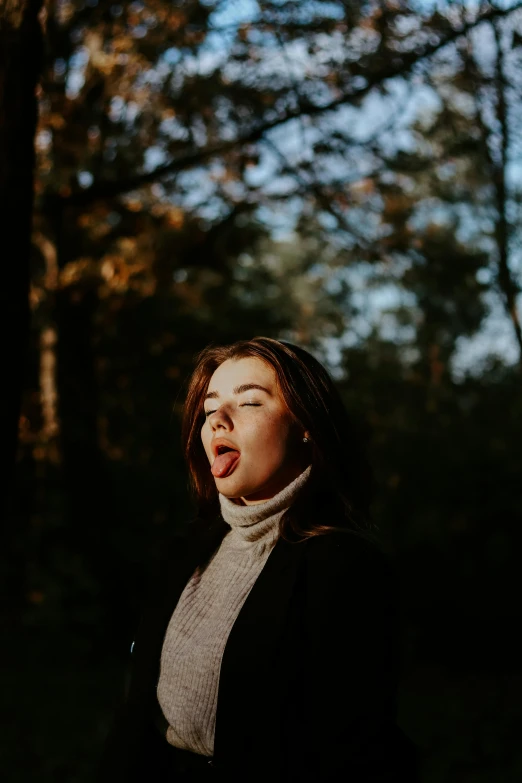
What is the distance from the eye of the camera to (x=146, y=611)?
2.25m

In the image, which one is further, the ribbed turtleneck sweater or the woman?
the ribbed turtleneck sweater

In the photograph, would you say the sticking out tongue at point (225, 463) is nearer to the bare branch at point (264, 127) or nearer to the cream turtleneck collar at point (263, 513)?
the cream turtleneck collar at point (263, 513)

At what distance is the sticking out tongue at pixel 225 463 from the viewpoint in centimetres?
205

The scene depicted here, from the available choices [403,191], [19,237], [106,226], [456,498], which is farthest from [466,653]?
[19,237]

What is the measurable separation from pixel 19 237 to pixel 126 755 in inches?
77.7

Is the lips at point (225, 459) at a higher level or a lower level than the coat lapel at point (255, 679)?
higher

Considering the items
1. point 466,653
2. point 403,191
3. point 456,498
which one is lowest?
point 466,653

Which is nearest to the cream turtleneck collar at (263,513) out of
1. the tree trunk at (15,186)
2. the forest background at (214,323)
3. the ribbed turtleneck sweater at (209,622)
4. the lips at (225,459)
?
the ribbed turtleneck sweater at (209,622)

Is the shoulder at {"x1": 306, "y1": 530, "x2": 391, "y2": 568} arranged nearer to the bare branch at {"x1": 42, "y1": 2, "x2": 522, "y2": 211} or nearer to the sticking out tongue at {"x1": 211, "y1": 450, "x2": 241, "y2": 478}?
the sticking out tongue at {"x1": 211, "y1": 450, "x2": 241, "y2": 478}

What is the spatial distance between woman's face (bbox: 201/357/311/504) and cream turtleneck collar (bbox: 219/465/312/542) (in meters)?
0.05

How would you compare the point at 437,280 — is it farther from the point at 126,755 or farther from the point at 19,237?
the point at 126,755

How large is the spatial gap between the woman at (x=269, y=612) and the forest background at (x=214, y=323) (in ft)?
9.83

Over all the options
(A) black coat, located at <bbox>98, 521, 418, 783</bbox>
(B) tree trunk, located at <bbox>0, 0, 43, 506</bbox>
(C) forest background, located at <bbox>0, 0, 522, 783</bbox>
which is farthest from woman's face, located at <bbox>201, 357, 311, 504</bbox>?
(C) forest background, located at <bbox>0, 0, 522, 783</bbox>

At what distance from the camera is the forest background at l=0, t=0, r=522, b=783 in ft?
18.9
